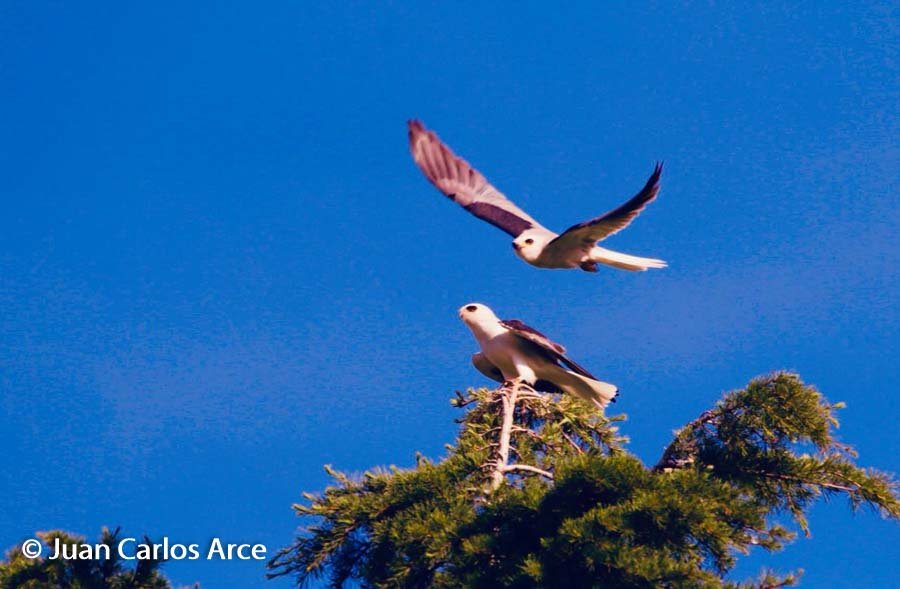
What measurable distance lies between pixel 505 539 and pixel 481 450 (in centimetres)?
127

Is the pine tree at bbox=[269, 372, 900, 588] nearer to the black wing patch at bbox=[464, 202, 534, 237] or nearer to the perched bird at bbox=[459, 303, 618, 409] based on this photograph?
the perched bird at bbox=[459, 303, 618, 409]

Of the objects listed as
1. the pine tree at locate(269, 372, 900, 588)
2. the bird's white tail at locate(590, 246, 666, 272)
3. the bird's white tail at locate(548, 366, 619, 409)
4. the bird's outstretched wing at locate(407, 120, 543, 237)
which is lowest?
the pine tree at locate(269, 372, 900, 588)

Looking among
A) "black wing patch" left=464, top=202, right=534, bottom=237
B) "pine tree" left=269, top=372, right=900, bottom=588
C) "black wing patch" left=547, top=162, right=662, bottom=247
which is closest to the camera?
"pine tree" left=269, top=372, right=900, bottom=588

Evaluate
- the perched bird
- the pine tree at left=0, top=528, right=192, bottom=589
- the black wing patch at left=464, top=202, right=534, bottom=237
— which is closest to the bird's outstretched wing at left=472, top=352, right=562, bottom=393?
the perched bird

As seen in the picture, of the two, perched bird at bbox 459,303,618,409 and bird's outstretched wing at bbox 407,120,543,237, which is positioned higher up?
bird's outstretched wing at bbox 407,120,543,237

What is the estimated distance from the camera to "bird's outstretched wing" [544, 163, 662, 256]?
1273 cm

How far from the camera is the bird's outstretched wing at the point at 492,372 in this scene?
13.8 metres

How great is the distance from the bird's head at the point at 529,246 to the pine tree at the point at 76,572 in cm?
476

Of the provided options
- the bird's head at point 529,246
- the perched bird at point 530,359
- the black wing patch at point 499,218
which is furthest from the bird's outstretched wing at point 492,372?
the black wing patch at point 499,218

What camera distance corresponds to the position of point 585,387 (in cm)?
1351

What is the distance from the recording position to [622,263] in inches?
544
